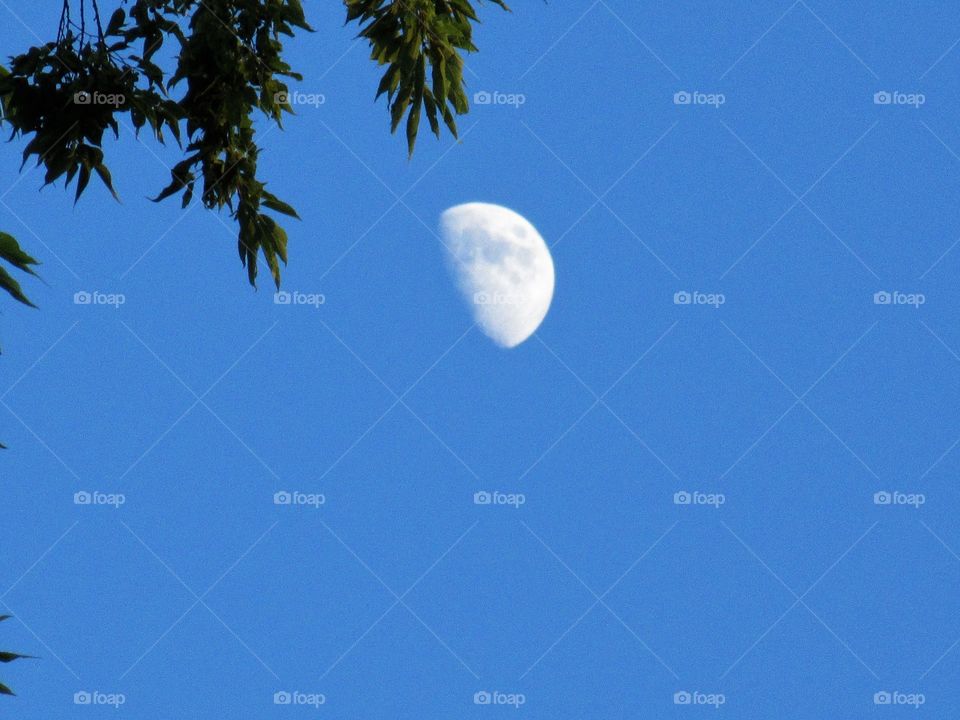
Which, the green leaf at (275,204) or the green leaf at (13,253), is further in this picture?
the green leaf at (275,204)

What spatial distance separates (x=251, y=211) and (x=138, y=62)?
0.60 m

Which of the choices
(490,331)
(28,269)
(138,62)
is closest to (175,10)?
(138,62)

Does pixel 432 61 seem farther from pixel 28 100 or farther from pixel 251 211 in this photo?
pixel 28 100

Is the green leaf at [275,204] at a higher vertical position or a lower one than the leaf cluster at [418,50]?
lower

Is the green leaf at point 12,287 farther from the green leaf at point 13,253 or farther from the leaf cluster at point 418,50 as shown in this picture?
the leaf cluster at point 418,50

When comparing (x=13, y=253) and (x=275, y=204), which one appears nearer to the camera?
(x=13, y=253)

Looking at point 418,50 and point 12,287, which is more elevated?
point 418,50

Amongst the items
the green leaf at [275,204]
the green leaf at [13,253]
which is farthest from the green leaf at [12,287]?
A: the green leaf at [275,204]

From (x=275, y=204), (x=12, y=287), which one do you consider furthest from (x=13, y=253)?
(x=275, y=204)

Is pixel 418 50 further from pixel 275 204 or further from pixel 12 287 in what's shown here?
pixel 12 287

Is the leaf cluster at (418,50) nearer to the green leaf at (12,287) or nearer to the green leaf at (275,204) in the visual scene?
the green leaf at (275,204)

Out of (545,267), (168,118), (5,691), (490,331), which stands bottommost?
(5,691)

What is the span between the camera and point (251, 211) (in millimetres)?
4227

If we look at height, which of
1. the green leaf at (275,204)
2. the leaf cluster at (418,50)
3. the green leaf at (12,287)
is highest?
the leaf cluster at (418,50)
